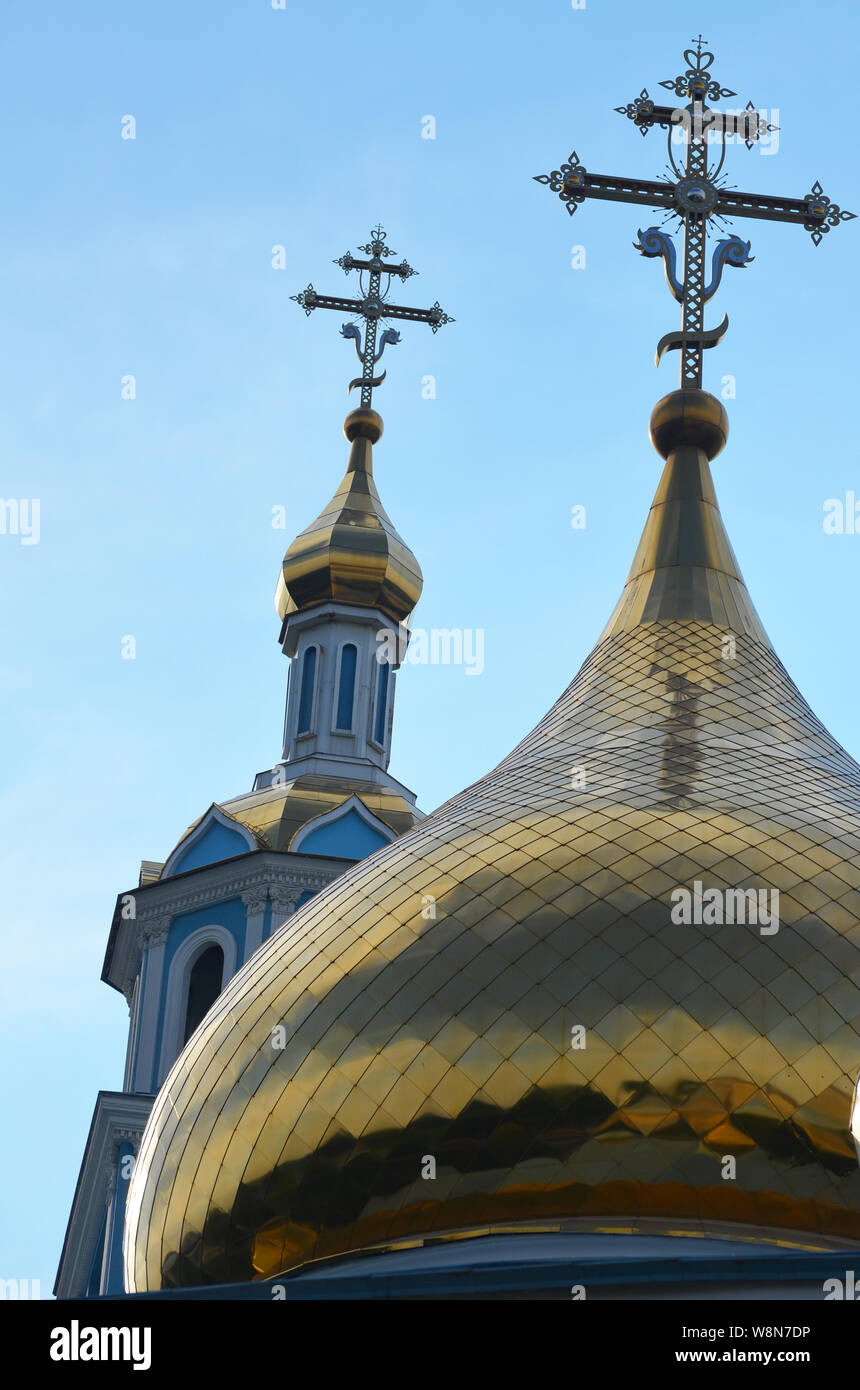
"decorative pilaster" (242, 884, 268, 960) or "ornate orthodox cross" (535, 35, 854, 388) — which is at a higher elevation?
"ornate orthodox cross" (535, 35, 854, 388)

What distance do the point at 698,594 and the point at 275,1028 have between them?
15.6 ft

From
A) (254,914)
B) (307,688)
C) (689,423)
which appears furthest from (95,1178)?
(689,423)

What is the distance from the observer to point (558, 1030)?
575 inches

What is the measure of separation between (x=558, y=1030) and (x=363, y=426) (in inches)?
632

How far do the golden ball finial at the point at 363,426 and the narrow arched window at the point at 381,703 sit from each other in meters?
2.82

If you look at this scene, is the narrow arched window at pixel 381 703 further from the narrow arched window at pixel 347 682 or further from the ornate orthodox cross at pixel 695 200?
the ornate orthodox cross at pixel 695 200

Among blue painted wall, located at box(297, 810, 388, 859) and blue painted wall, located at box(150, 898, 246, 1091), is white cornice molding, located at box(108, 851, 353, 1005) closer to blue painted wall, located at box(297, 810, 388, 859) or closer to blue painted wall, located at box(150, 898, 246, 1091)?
blue painted wall, located at box(150, 898, 246, 1091)

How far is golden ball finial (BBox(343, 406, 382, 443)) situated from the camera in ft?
97.9

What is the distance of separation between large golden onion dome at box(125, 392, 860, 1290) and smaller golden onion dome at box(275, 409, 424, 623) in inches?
438

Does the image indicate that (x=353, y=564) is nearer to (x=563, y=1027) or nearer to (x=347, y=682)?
(x=347, y=682)

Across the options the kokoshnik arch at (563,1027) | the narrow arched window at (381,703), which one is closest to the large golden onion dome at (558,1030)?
the kokoshnik arch at (563,1027)

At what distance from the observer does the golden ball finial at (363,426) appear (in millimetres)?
29828

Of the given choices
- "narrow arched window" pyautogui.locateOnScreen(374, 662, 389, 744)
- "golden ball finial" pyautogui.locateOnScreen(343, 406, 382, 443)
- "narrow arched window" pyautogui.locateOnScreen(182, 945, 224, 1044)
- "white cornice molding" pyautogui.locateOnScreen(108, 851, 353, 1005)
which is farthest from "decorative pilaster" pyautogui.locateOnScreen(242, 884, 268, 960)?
"golden ball finial" pyautogui.locateOnScreen(343, 406, 382, 443)

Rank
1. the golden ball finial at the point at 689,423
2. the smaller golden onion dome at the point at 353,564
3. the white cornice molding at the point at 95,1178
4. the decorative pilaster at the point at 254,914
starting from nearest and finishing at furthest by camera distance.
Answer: the golden ball finial at the point at 689,423
the white cornice molding at the point at 95,1178
the decorative pilaster at the point at 254,914
the smaller golden onion dome at the point at 353,564
